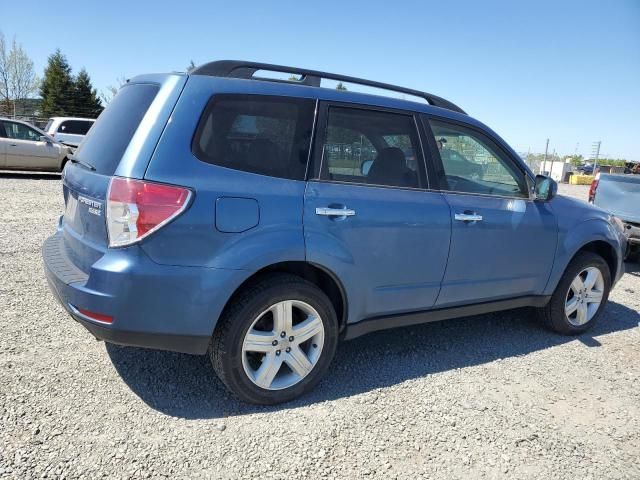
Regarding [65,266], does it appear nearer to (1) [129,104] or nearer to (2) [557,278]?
(1) [129,104]

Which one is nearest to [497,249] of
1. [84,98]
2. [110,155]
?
[110,155]

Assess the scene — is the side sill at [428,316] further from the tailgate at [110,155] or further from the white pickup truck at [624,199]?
the white pickup truck at [624,199]

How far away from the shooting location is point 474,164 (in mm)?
3764

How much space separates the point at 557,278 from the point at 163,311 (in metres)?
3.33

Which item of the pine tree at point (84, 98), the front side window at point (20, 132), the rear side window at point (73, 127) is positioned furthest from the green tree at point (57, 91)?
the front side window at point (20, 132)

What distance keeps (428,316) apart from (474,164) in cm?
124

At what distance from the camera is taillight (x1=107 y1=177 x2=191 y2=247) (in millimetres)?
2393

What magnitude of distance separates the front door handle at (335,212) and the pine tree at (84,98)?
43.7m

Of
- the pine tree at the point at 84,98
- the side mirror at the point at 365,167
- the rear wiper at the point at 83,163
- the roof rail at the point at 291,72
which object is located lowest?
the rear wiper at the point at 83,163

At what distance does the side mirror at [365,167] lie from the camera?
10.4ft

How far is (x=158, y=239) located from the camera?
2.42 meters

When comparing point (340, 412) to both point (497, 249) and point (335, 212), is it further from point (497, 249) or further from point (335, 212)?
point (497, 249)

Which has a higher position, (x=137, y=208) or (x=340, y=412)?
(x=137, y=208)

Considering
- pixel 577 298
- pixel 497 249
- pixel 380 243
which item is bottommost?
pixel 577 298
